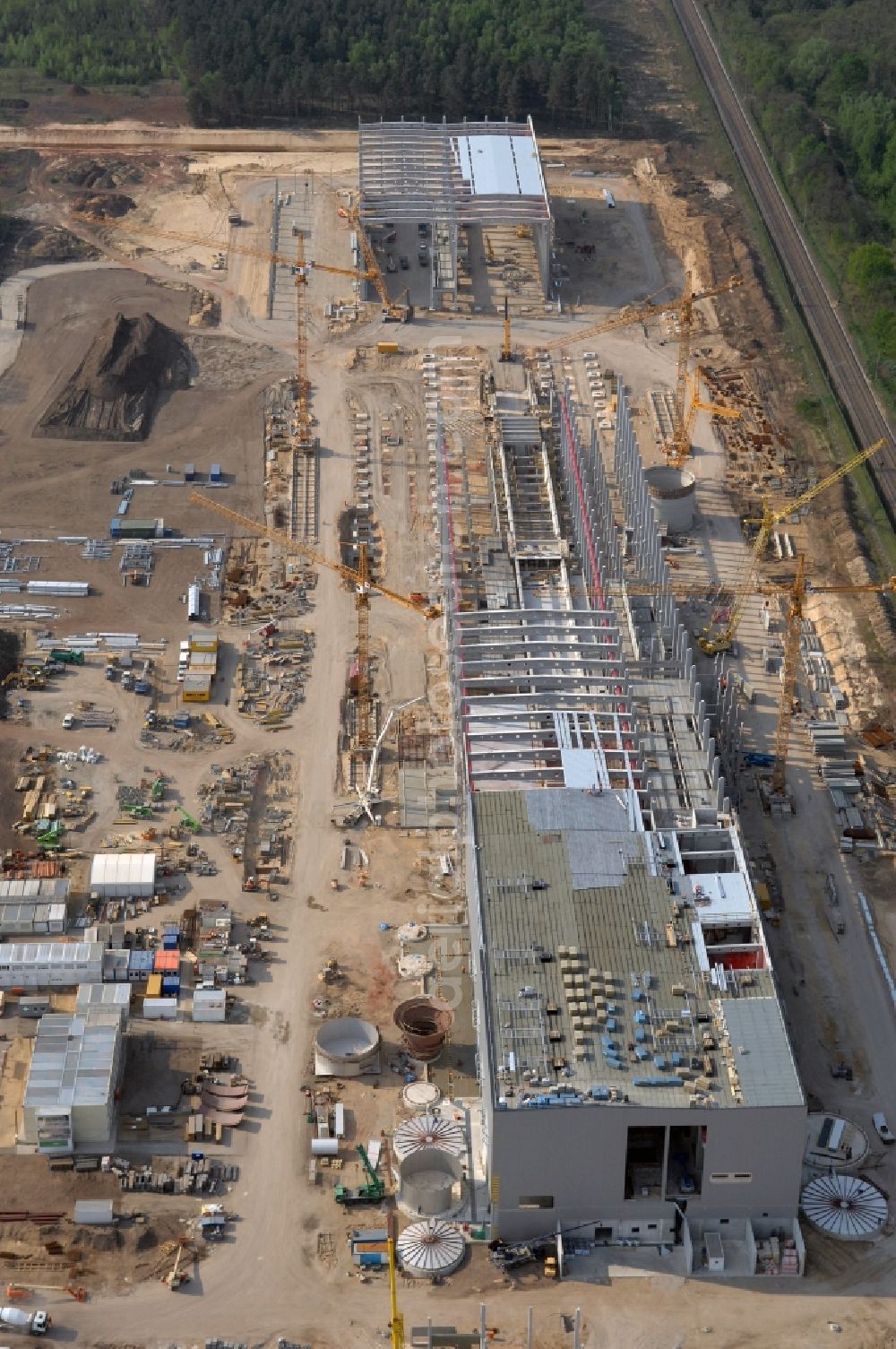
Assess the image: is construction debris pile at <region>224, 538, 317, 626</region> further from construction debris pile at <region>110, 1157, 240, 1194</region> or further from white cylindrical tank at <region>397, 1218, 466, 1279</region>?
white cylindrical tank at <region>397, 1218, 466, 1279</region>

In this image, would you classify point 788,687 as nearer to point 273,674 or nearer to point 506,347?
point 273,674

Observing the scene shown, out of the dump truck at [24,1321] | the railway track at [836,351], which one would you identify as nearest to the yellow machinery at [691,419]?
the railway track at [836,351]

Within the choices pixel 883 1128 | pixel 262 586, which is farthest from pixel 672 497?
pixel 883 1128

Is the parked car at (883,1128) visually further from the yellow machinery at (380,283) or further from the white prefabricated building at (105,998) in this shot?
the yellow machinery at (380,283)

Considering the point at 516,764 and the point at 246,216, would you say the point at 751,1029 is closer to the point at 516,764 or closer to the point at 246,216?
the point at 516,764

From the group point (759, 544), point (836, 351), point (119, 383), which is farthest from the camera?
point (836, 351)

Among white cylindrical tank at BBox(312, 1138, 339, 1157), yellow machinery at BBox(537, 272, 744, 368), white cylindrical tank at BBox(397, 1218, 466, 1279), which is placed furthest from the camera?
yellow machinery at BBox(537, 272, 744, 368)

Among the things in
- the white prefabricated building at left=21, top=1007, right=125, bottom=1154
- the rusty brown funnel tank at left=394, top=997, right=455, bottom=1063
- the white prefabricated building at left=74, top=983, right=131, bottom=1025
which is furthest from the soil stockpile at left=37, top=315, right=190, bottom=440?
the rusty brown funnel tank at left=394, top=997, right=455, bottom=1063
